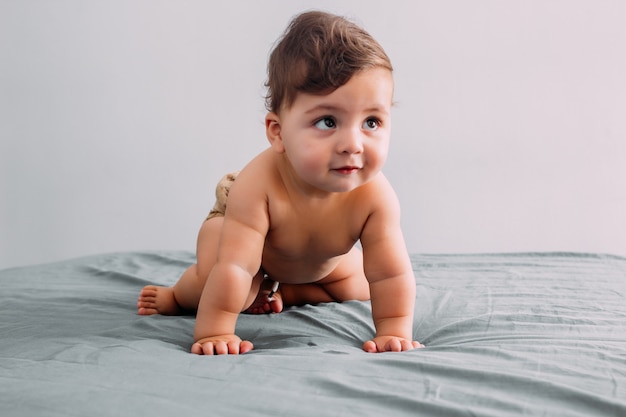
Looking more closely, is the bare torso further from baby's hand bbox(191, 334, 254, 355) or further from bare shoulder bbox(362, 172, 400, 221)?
baby's hand bbox(191, 334, 254, 355)

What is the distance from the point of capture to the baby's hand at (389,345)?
1.31 m

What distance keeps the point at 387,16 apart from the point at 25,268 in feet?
6.16

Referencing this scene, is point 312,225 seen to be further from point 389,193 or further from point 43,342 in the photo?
point 43,342

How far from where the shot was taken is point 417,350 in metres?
1.28

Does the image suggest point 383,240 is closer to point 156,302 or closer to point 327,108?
point 327,108

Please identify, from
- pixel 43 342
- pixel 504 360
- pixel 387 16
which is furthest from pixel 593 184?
pixel 43 342

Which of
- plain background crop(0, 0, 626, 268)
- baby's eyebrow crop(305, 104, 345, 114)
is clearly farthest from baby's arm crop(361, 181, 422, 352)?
plain background crop(0, 0, 626, 268)

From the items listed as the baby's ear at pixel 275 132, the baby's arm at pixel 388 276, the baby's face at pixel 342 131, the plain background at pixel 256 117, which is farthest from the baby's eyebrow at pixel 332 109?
the plain background at pixel 256 117

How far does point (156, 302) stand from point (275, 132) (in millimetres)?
486

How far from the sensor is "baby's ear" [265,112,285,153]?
137cm

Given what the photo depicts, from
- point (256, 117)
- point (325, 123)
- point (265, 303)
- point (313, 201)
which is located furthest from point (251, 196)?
point (256, 117)

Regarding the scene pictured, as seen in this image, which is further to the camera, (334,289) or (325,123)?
(334,289)

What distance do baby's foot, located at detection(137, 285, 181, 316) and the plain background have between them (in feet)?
5.73

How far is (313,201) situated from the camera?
4.74ft
